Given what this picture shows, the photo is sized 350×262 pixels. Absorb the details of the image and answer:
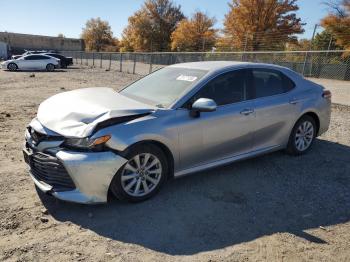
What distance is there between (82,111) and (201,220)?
1834 mm

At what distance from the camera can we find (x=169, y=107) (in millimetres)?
4363

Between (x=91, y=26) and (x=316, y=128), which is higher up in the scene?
(x=91, y=26)

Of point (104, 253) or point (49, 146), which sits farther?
point (49, 146)

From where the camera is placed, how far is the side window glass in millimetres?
4684

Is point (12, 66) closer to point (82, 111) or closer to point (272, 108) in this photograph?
point (82, 111)

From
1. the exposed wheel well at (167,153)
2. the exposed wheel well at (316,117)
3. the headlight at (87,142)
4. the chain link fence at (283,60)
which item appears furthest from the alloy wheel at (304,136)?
the chain link fence at (283,60)

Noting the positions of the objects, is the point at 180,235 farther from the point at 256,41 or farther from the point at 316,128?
the point at 256,41

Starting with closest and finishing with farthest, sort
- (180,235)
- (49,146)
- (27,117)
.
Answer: (180,235) < (49,146) < (27,117)

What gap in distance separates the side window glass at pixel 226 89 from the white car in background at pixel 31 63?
2596 cm

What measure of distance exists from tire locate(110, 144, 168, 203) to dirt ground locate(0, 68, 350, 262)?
0.14m

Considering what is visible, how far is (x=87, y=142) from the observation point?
3766mm

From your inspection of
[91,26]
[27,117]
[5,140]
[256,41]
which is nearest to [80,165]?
[5,140]

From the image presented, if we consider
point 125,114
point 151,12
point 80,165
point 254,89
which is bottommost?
point 80,165

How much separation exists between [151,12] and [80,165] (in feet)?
236
